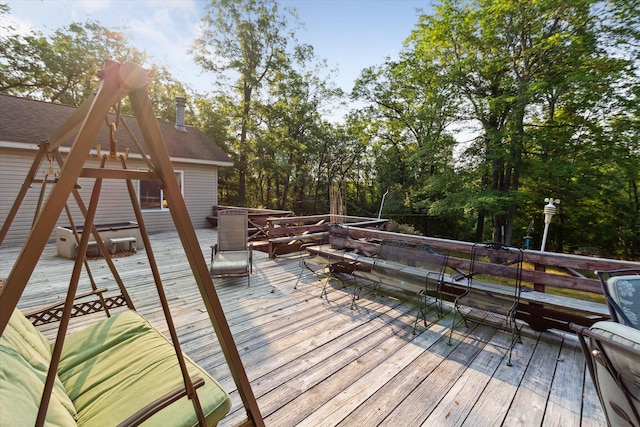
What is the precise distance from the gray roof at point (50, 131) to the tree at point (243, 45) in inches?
132

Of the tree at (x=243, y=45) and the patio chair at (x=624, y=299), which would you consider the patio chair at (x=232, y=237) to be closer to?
the patio chair at (x=624, y=299)

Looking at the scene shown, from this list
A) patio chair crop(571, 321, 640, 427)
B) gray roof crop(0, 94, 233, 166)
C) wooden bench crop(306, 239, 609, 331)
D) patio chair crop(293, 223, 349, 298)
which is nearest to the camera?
patio chair crop(571, 321, 640, 427)

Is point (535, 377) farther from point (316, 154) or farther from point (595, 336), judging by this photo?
point (316, 154)

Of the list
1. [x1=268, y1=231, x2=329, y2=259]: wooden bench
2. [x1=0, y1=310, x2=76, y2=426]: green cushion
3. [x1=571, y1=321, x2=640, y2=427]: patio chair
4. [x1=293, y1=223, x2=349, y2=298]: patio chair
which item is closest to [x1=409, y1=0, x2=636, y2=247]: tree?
[x1=268, y1=231, x2=329, y2=259]: wooden bench

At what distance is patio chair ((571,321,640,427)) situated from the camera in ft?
3.86

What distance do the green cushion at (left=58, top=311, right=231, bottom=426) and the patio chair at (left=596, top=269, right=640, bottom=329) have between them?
2503 mm

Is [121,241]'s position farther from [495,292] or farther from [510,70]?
[510,70]

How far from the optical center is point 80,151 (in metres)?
0.86

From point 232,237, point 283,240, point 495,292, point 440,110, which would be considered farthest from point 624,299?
point 440,110

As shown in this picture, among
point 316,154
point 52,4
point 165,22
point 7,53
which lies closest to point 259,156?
point 316,154

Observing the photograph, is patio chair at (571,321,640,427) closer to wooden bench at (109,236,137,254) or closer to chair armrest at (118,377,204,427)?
chair armrest at (118,377,204,427)

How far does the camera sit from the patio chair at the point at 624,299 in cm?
182

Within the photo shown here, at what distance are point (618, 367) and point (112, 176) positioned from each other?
2239 millimetres

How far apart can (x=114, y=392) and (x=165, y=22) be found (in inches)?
474
